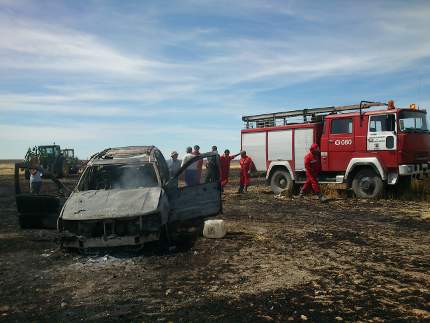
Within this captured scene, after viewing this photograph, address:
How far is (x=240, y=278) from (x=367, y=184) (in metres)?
8.40

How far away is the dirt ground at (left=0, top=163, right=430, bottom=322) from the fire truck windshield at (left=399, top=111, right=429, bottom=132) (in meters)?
4.08

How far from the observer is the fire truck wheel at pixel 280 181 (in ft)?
47.8

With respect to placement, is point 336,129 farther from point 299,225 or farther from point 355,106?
point 299,225

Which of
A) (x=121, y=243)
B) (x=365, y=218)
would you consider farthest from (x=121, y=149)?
(x=365, y=218)

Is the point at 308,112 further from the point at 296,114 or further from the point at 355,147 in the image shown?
the point at 355,147

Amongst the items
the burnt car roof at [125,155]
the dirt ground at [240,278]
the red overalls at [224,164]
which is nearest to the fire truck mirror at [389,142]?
the dirt ground at [240,278]

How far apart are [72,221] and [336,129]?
369 inches

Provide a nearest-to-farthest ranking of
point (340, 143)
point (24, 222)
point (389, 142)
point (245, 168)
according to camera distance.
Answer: point (24, 222) → point (389, 142) → point (340, 143) → point (245, 168)

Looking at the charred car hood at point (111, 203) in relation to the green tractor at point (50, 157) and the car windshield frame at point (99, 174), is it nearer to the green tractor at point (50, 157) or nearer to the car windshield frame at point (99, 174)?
the car windshield frame at point (99, 174)

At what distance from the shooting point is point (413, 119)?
39.3ft

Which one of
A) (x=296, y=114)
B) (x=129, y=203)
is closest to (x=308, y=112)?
(x=296, y=114)

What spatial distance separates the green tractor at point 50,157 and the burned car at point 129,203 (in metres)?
20.2

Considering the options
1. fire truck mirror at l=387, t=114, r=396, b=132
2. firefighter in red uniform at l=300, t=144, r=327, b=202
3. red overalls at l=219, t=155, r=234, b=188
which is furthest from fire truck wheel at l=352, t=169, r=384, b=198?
red overalls at l=219, t=155, r=234, b=188

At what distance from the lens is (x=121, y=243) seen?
6027 millimetres
